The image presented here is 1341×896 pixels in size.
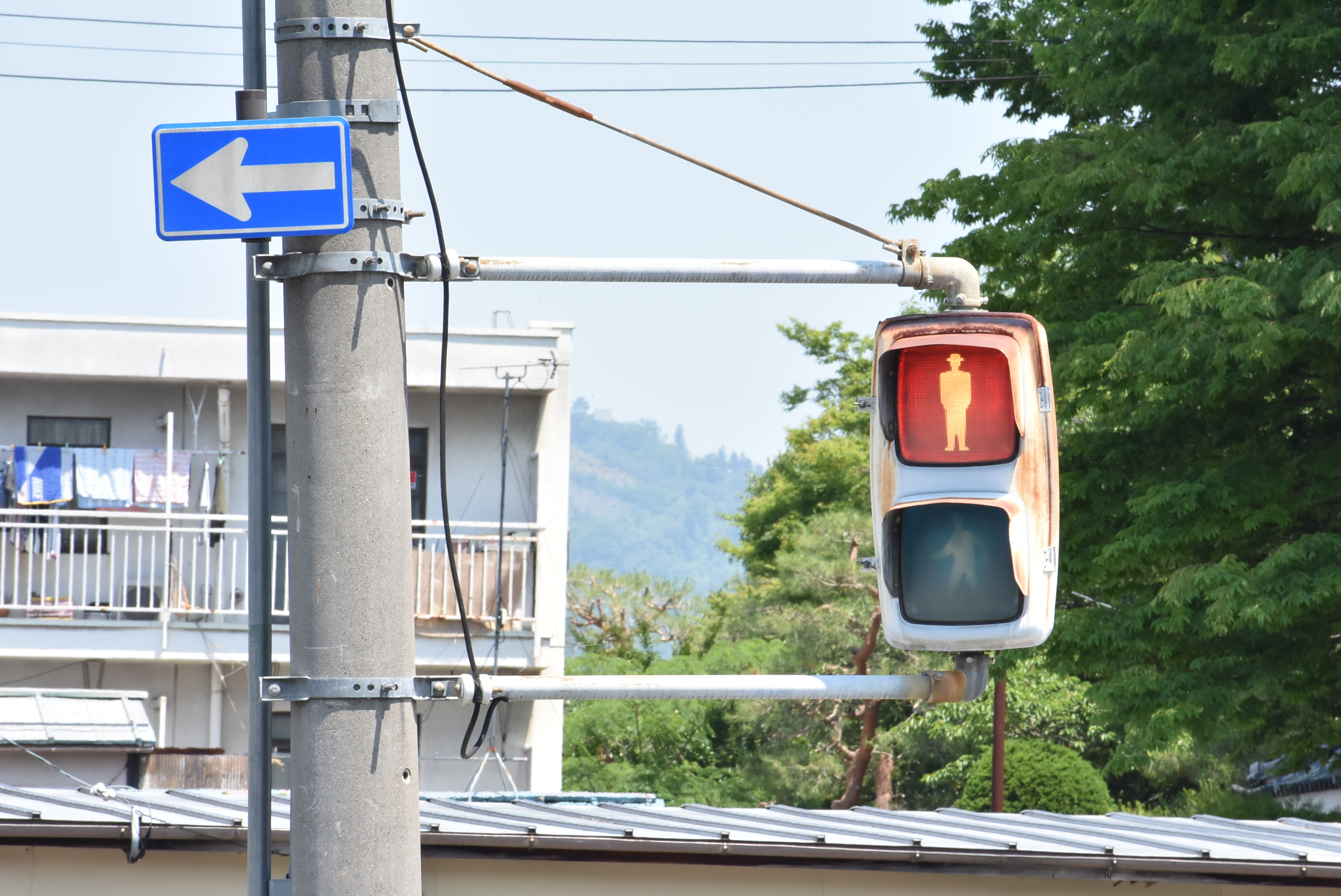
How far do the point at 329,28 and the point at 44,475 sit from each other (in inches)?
592

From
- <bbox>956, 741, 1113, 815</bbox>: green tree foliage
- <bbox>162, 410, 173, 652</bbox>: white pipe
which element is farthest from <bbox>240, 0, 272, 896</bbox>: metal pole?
<bbox>956, 741, 1113, 815</bbox>: green tree foliage

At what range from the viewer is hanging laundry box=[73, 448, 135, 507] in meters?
16.4

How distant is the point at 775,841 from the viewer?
6914 millimetres

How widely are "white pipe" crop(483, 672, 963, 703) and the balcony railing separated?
10814 mm

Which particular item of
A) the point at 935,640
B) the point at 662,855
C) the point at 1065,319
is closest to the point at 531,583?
the point at 1065,319

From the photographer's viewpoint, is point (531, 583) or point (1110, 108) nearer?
point (1110, 108)

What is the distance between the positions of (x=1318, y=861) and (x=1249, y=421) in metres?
6.52

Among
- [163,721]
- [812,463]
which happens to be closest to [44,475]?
[163,721]

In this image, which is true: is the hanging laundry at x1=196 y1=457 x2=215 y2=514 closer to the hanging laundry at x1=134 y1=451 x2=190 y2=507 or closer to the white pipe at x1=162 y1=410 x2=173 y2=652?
the hanging laundry at x1=134 y1=451 x2=190 y2=507

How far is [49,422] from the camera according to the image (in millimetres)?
17156

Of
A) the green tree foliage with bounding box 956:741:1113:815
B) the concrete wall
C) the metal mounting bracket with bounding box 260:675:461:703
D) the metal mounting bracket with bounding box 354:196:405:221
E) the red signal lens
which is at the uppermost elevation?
the metal mounting bracket with bounding box 354:196:405:221

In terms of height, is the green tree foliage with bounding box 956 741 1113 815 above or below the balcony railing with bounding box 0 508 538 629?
below

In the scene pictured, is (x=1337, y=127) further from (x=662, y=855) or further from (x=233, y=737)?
(x=233, y=737)

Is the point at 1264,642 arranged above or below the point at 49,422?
below
